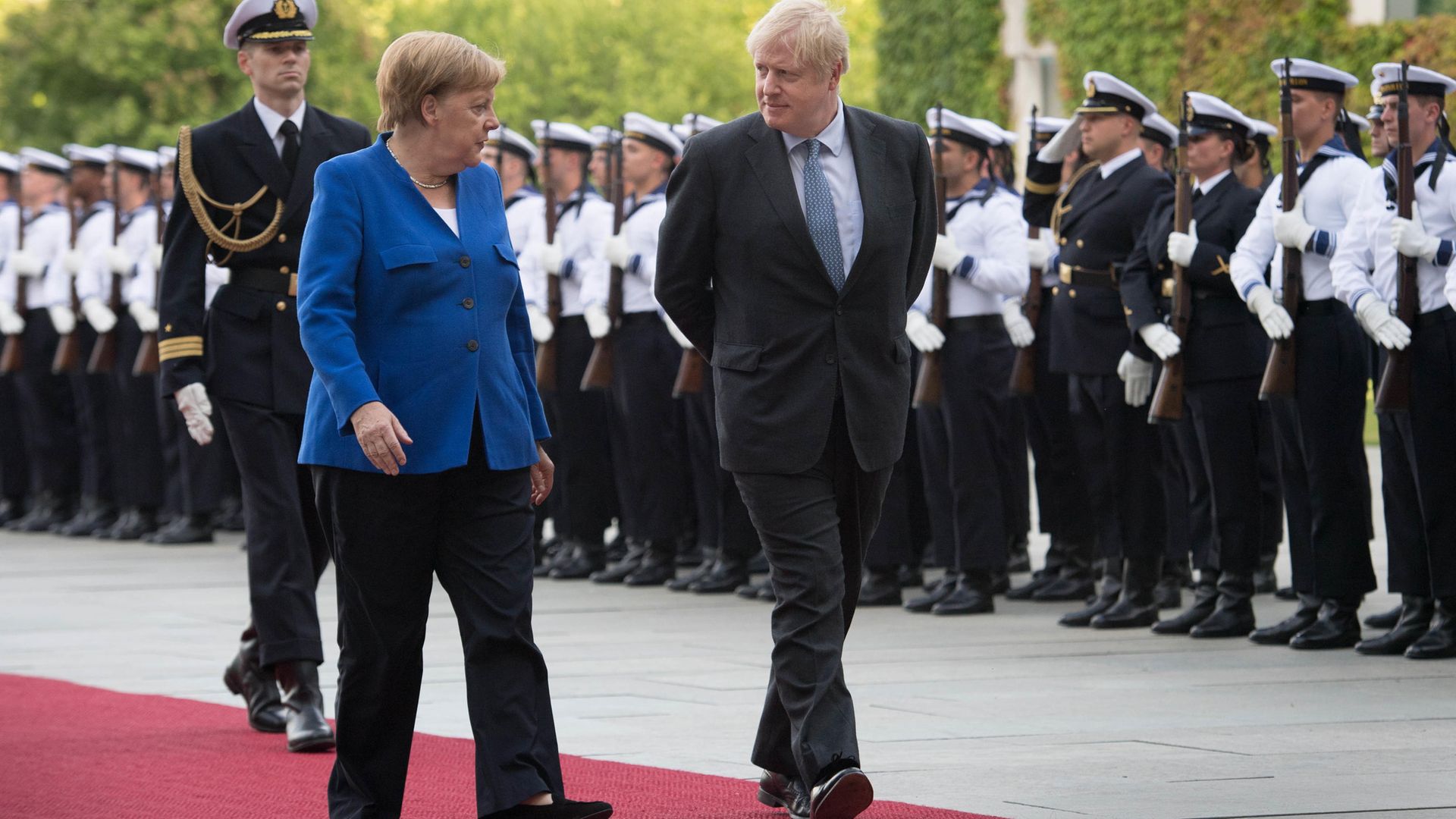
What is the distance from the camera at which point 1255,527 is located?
29.8 feet

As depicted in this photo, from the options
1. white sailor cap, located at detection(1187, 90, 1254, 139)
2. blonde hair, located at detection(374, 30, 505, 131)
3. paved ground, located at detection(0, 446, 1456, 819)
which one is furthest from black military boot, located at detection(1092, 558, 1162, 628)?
blonde hair, located at detection(374, 30, 505, 131)

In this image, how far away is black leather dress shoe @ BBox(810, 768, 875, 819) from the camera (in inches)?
194

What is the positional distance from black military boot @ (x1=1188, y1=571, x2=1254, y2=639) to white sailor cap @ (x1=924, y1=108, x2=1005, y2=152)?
7.51 feet

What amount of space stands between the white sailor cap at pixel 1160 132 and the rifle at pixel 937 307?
94 cm

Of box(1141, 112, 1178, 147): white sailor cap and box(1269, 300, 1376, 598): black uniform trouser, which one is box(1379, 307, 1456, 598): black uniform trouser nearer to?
box(1269, 300, 1376, 598): black uniform trouser

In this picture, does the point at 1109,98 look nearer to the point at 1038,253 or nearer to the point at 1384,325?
the point at 1038,253

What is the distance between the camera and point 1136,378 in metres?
9.44

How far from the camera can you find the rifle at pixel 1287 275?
28.1 ft

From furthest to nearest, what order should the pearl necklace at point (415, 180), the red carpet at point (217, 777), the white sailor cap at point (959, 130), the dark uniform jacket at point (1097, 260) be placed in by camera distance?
the white sailor cap at point (959, 130) → the dark uniform jacket at point (1097, 260) → the red carpet at point (217, 777) → the pearl necklace at point (415, 180)

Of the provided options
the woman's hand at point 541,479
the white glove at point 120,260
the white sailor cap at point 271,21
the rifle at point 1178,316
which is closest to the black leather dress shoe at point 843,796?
the woman's hand at point 541,479

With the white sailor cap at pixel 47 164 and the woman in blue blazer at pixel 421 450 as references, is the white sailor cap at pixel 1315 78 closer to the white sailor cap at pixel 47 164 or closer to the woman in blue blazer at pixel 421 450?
the woman in blue blazer at pixel 421 450

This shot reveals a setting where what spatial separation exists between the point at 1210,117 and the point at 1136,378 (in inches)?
43.7

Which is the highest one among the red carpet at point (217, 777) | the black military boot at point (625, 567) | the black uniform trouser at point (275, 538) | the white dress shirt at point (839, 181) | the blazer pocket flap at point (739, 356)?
the white dress shirt at point (839, 181)

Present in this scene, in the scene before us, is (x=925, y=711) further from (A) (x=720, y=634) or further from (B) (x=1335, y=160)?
(B) (x=1335, y=160)
